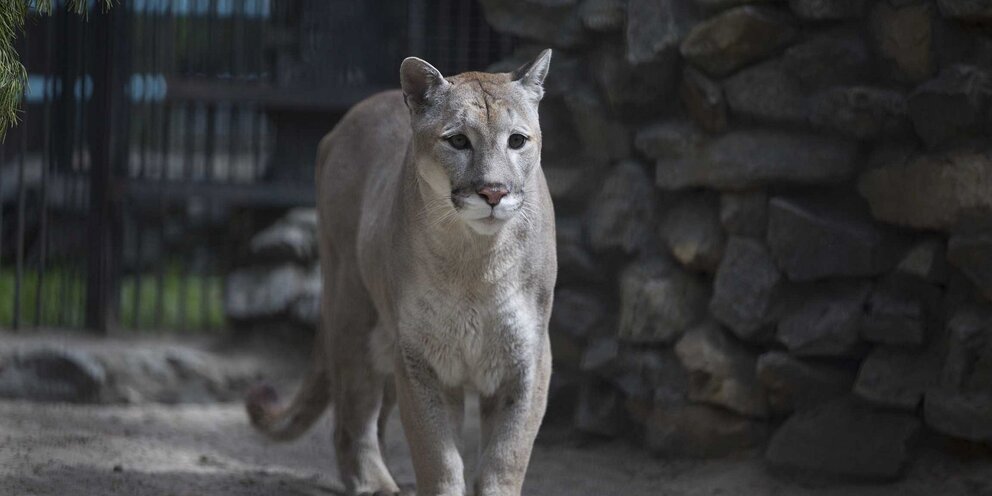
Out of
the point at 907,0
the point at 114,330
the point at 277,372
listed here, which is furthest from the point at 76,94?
the point at 907,0

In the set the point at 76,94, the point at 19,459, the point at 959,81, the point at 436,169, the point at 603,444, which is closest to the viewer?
the point at 436,169

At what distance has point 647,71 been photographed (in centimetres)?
558

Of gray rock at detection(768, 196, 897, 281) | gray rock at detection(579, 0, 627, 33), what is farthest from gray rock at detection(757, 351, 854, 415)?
gray rock at detection(579, 0, 627, 33)

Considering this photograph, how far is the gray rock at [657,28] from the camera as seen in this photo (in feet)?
Answer: 18.0

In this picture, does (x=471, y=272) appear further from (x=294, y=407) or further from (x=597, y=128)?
(x=597, y=128)

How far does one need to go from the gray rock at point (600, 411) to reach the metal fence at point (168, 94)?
2139 millimetres

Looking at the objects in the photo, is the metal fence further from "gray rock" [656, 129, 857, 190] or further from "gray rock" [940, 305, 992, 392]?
"gray rock" [940, 305, 992, 392]

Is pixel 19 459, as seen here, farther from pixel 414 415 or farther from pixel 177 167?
pixel 177 167

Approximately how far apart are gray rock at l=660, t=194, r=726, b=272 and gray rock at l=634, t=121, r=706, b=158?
0.81 ft

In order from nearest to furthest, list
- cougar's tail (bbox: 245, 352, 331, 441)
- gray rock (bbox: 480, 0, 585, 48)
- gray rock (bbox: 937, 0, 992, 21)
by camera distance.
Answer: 1. gray rock (bbox: 937, 0, 992, 21)
2. cougar's tail (bbox: 245, 352, 331, 441)
3. gray rock (bbox: 480, 0, 585, 48)

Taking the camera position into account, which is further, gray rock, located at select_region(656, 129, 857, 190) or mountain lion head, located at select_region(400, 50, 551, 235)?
gray rock, located at select_region(656, 129, 857, 190)

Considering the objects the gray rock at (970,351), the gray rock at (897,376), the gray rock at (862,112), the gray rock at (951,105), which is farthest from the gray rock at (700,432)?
the gray rock at (951,105)

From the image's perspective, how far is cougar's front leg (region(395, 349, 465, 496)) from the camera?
4.10 metres

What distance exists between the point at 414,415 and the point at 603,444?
199 centimetres
